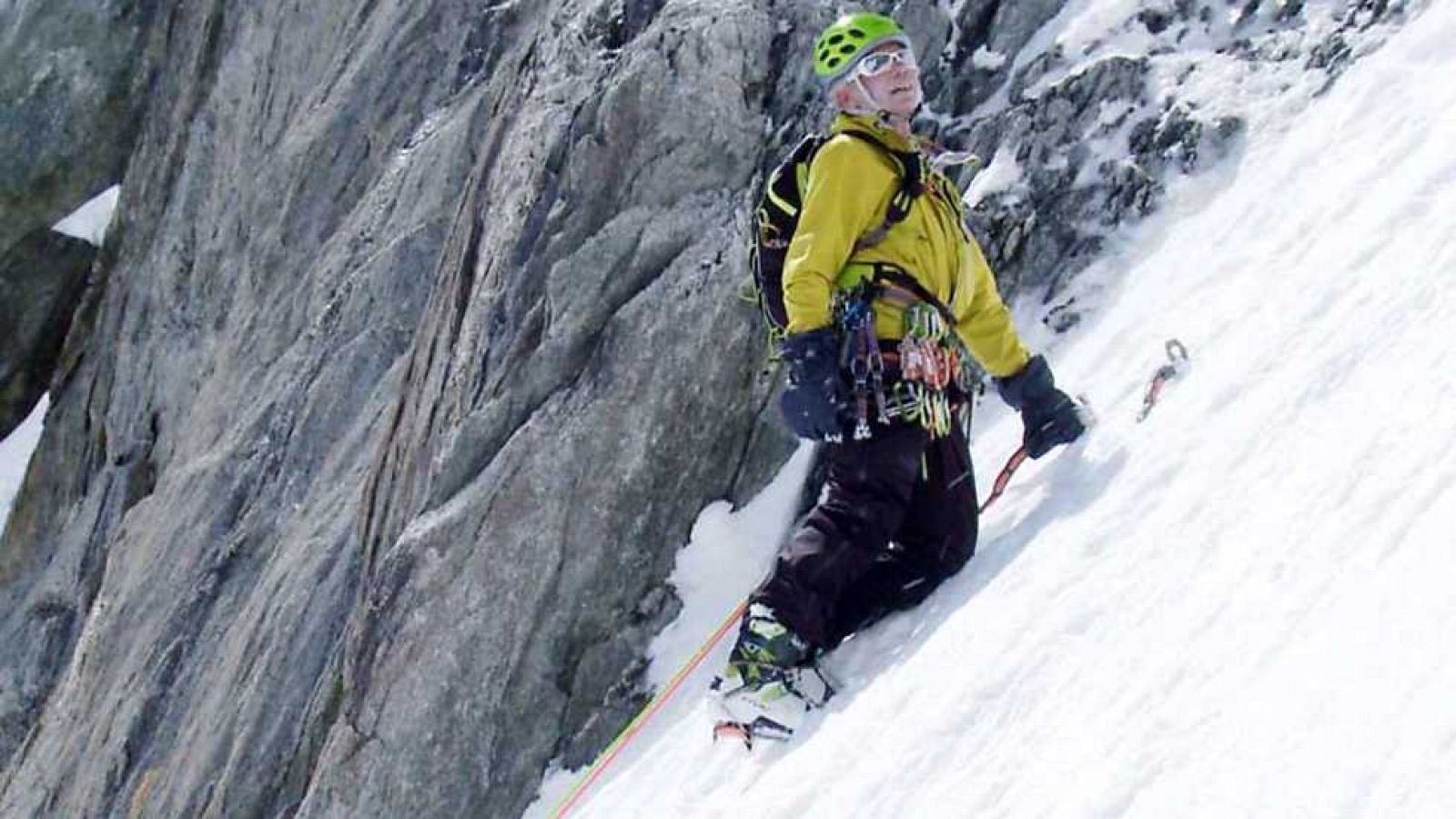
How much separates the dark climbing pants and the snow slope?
136 mm

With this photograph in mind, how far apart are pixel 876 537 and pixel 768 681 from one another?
74 cm

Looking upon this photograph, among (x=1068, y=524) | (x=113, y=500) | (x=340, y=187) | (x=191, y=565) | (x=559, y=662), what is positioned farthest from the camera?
Answer: (x=113, y=500)

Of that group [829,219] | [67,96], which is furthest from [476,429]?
[67,96]

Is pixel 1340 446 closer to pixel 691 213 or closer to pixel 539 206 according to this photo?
pixel 691 213

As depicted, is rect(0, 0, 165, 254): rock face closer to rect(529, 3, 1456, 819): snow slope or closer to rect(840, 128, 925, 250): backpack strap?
rect(529, 3, 1456, 819): snow slope

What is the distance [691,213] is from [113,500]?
1110 cm

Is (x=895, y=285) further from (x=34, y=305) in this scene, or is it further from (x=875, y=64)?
(x=34, y=305)

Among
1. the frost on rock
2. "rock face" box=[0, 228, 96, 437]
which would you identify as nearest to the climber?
the frost on rock

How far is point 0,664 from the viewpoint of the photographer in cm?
1823

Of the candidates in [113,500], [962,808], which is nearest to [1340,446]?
[962,808]

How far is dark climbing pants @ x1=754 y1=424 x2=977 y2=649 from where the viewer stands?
6.50m

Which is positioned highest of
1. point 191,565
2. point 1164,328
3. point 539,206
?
point 539,206

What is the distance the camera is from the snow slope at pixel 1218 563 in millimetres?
4102

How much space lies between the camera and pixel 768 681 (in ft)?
21.1
